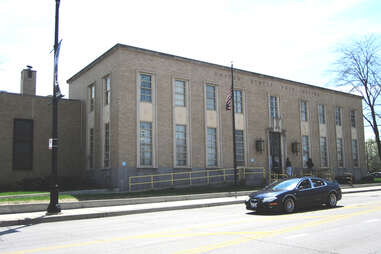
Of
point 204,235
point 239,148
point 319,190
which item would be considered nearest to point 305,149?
point 239,148

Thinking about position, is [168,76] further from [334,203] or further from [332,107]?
[332,107]

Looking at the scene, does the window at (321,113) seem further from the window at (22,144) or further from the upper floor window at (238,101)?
the window at (22,144)

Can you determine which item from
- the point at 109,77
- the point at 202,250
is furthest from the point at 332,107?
the point at 202,250

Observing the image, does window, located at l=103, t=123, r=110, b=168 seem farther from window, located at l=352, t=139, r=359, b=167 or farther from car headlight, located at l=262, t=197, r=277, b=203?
window, located at l=352, t=139, r=359, b=167

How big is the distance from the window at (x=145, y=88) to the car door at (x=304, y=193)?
13.6 meters

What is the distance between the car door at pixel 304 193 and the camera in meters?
14.8

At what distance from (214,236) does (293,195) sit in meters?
5.99

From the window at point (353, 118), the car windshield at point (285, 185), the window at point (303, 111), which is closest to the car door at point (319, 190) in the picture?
the car windshield at point (285, 185)

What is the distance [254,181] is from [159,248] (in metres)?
22.7

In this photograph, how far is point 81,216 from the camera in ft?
49.4

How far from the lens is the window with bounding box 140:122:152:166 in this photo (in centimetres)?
2527

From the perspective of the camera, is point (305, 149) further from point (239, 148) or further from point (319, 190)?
point (319, 190)

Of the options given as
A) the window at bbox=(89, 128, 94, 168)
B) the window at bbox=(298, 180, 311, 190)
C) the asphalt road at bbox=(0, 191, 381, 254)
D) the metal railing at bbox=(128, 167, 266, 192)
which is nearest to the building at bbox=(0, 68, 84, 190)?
the window at bbox=(89, 128, 94, 168)

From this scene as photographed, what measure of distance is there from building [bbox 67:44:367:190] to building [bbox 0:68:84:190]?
1005 millimetres
